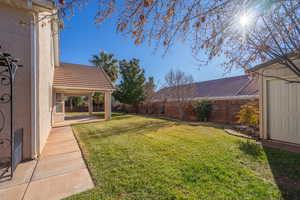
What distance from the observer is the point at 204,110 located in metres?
10.8

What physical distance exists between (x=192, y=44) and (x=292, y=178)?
3.68 m

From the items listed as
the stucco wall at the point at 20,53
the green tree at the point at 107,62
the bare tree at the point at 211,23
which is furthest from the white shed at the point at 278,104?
the green tree at the point at 107,62

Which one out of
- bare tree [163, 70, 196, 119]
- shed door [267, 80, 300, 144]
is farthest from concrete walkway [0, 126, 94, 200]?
bare tree [163, 70, 196, 119]

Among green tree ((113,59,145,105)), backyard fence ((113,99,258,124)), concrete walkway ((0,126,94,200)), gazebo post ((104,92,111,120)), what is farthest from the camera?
green tree ((113,59,145,105))

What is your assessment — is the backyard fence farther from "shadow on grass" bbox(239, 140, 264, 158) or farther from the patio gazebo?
the patio gazebo

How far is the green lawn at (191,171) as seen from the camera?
2.25 metres

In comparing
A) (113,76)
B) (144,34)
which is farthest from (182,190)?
(113,76)

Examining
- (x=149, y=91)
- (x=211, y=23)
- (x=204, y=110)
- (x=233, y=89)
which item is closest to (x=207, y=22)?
(x=211, y=23)

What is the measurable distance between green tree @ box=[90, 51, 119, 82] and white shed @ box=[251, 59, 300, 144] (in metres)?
22.6

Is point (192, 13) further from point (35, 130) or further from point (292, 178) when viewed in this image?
point (35, 130)

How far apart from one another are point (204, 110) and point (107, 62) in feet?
67.7

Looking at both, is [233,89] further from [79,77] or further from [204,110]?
[79,77]

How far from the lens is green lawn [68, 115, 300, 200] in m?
2.25

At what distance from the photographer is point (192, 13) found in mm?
2596
